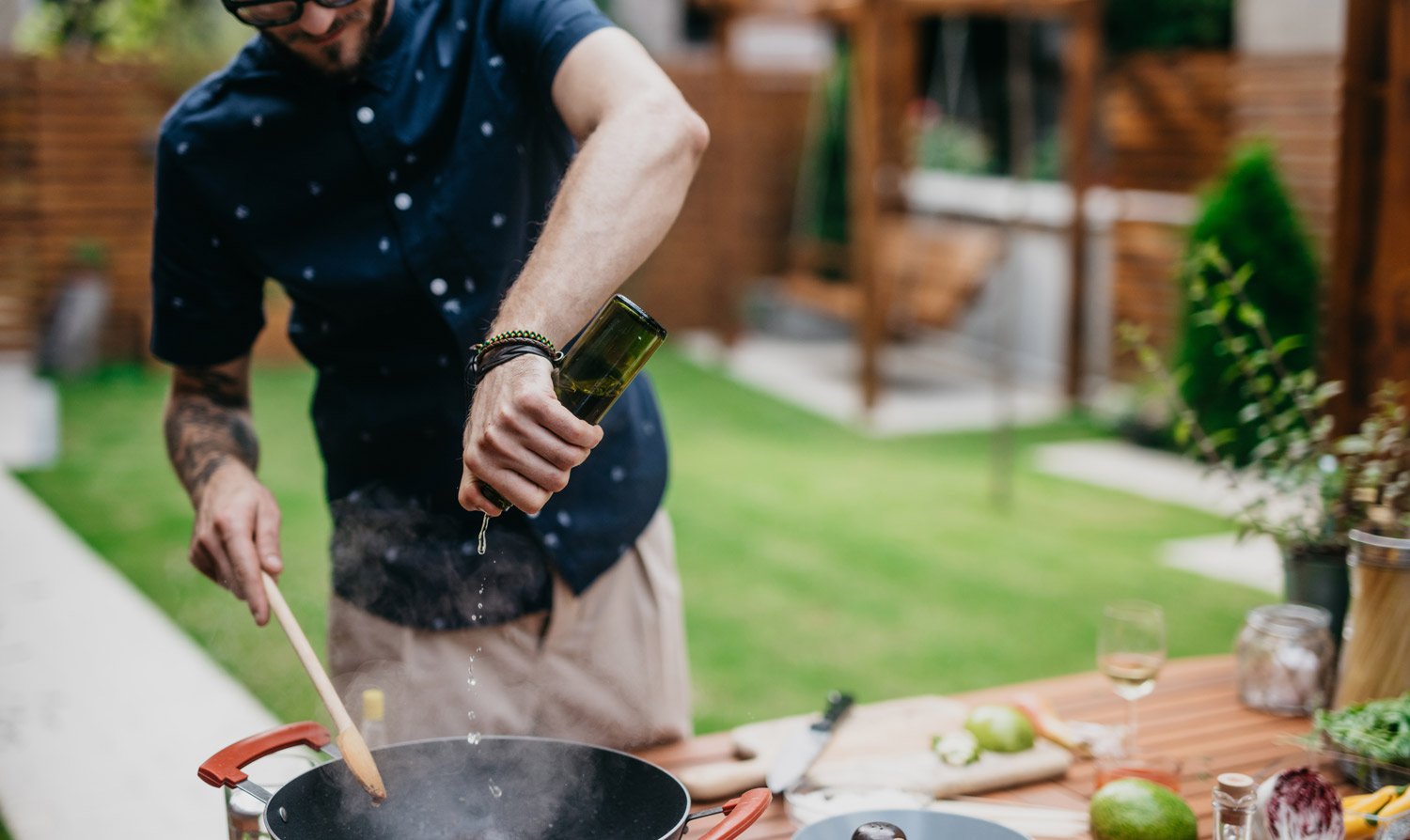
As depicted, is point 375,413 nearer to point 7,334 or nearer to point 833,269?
point 7,334

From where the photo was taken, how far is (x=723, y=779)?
157 centimetres

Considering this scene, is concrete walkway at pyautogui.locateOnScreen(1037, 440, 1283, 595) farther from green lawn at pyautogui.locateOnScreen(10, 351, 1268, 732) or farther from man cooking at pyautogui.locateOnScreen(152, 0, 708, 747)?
man cooking at pyautogui.locateOnScreen(152, 0, 708, 747)

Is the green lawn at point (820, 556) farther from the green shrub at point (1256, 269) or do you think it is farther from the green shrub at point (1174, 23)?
the green shrub at point (1174, 23)

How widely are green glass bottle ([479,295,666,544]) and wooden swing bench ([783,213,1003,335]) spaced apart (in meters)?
6.70

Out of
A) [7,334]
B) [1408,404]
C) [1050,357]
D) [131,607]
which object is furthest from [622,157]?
[7,334]

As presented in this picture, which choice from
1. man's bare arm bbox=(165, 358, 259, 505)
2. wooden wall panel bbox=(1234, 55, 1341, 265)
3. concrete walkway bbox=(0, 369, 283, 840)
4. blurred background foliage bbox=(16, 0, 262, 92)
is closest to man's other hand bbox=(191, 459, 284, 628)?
man's bare arm bbox=(165, 358, 259, 505)

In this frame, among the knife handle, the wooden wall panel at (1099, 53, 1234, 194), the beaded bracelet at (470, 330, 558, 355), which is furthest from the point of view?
the wooden wall panel at (1099, 53, 1234, 194)

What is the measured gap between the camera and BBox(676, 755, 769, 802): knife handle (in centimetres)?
156

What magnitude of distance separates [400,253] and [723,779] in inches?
29.2

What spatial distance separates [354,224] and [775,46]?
44.3 feet

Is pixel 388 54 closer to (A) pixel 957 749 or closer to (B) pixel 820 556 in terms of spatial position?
(A) pixel 957 749

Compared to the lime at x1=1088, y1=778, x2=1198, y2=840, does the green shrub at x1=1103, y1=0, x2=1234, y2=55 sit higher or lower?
higher

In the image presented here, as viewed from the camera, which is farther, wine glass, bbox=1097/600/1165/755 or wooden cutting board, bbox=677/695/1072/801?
wine glass, bbox=1097/600/1165/755

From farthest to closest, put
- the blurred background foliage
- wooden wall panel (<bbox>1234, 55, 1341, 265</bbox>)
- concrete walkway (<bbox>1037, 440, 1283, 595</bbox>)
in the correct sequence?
1. the blurred background foliage
2. wooden wall panel (<bbox>1234, 55, 1341, 265</bbox>)
3. concrete walkway (<bbox>1037, 440, 1283, 595</bbox>)
